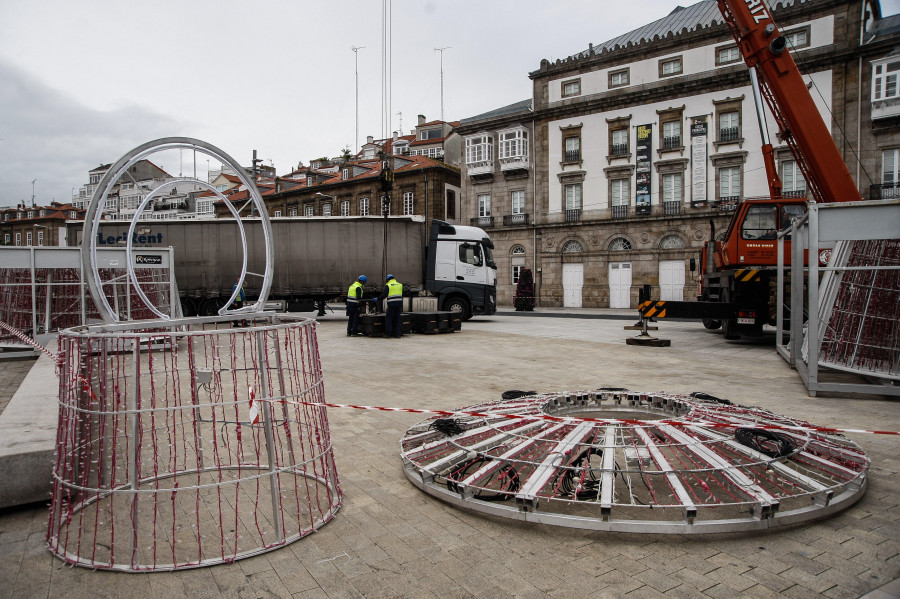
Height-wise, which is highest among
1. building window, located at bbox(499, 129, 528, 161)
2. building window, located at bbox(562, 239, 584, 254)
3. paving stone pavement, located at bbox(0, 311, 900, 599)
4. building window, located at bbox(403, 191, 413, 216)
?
building window, located at bbox(499, 129, 528, 161)

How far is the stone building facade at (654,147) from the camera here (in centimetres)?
3011

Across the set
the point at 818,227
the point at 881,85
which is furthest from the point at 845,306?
the point at 881,85

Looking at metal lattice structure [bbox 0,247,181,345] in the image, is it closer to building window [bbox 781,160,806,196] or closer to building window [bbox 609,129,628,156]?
building window [bbox 609,129,628,156]

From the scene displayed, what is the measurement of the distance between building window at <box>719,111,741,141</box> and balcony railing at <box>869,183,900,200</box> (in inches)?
290

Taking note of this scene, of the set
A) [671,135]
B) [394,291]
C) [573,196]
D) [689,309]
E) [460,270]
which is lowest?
[689,309]

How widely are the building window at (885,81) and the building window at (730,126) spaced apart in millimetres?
6407

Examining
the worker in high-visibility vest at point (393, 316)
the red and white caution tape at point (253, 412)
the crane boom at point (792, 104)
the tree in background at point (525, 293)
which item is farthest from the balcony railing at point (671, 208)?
the red and white caution tape at point (253, 412)

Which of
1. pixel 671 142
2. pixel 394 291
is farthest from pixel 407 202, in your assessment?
pixel 394 291

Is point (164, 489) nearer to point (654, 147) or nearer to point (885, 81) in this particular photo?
point (885, 81)

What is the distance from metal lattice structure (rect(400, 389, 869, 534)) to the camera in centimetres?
398

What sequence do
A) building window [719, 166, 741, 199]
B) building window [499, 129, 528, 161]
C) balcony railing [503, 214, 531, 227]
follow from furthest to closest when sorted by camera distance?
balcony railing [503, 214, 531, 227], building window [499, 129, 528, 161], building window [719, 166, 741, 199]

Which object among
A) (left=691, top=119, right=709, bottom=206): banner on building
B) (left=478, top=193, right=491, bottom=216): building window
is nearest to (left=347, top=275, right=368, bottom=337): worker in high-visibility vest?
(left=691, top=119, right=709, bottom=206): banner on building

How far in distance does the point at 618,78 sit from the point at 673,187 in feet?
27.1

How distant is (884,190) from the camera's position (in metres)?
29.3
